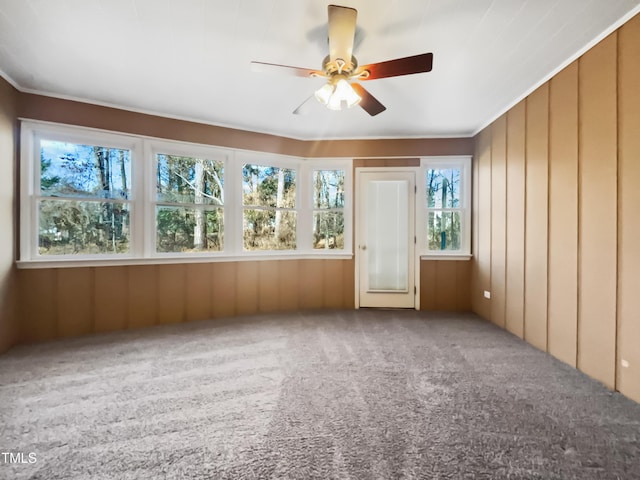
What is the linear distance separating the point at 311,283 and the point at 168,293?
5.90 ft

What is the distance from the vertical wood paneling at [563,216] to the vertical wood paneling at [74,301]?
444 centimetres

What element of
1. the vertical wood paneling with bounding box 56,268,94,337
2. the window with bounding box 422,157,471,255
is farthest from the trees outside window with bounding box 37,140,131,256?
the window with bounding box 422,157,471,255

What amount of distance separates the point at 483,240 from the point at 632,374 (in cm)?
196

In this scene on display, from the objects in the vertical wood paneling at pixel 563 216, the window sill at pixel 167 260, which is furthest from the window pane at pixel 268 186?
the vertical wood paneling at pixel 563 216

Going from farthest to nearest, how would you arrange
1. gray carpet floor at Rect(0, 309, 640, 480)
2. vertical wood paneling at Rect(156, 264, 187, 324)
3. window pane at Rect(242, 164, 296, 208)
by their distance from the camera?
window pane at Rect(242, 164, 296, 208) → vertical wood paneling at Rect(156, 264, 187, 324) → gray carpet floor at Rect(0, 309, 640, 480)

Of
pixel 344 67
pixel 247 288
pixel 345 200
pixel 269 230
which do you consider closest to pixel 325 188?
pixel 345 200

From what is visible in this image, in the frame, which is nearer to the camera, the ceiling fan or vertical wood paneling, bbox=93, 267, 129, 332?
the ceiling fan

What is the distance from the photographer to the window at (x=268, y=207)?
381 centimetres

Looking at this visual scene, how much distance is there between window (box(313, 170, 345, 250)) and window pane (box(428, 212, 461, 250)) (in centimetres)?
127

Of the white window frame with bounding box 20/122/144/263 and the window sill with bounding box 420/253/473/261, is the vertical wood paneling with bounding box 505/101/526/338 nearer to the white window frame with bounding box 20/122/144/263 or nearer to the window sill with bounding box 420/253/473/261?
the window sill with bounding box 420/253/473/261

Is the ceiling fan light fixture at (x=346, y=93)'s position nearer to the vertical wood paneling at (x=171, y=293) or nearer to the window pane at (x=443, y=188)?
the window pane at (x=443, y=188)

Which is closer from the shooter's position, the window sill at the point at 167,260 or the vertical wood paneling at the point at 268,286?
the window sill at the point at 167,260

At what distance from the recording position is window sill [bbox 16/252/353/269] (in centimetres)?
280

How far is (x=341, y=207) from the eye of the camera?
4.11 m
